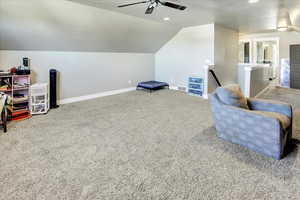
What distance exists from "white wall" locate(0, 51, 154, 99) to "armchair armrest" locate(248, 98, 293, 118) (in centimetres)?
449

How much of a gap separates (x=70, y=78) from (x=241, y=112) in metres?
4.57

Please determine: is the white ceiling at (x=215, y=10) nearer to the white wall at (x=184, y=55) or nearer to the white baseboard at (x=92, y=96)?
the white wall at (x=184, y=55)

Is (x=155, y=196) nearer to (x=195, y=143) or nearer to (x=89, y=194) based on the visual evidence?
(x=89, y=194)

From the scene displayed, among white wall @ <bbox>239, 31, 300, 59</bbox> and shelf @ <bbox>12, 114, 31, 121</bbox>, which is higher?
white wall @ <bbox>239, 31, 300, 59</bbox>

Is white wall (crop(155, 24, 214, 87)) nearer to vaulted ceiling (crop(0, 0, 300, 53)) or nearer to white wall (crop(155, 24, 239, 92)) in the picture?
white wall (crop(155, 24, 239, 92))

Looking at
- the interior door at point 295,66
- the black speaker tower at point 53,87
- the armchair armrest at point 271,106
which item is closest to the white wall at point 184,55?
the armchair armrest at point 271,106

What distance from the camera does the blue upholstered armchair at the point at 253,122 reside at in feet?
7.46

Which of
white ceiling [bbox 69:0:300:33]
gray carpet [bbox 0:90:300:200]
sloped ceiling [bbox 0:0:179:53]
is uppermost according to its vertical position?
white ceiling [bbox 69:0:300:33]

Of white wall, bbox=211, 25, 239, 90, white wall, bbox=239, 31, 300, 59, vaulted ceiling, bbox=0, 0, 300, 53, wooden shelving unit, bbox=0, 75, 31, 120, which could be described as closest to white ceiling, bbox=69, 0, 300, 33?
vaulted ceiling, bbox=0, 0, 300, 53

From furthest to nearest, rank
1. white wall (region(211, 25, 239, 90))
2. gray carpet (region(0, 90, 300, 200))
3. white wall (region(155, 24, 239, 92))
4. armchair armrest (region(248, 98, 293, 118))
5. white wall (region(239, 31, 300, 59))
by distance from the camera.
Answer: white wall (region(239, 31, 300, 59))
white wall (region(211, 25, 239, 90))
white wall (region(155, 24, 239, 92))
armchair armrest (region(248, 98, 293, 118))
gray carpet (region(0, 90, 300, 200))

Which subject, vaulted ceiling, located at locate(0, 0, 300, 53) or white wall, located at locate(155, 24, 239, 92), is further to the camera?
white wall, located at locate(155, 24, 239, 92)

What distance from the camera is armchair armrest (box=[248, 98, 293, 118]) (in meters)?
2.68

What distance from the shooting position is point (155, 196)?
5.75 feet

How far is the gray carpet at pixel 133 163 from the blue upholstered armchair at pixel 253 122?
0.13m
